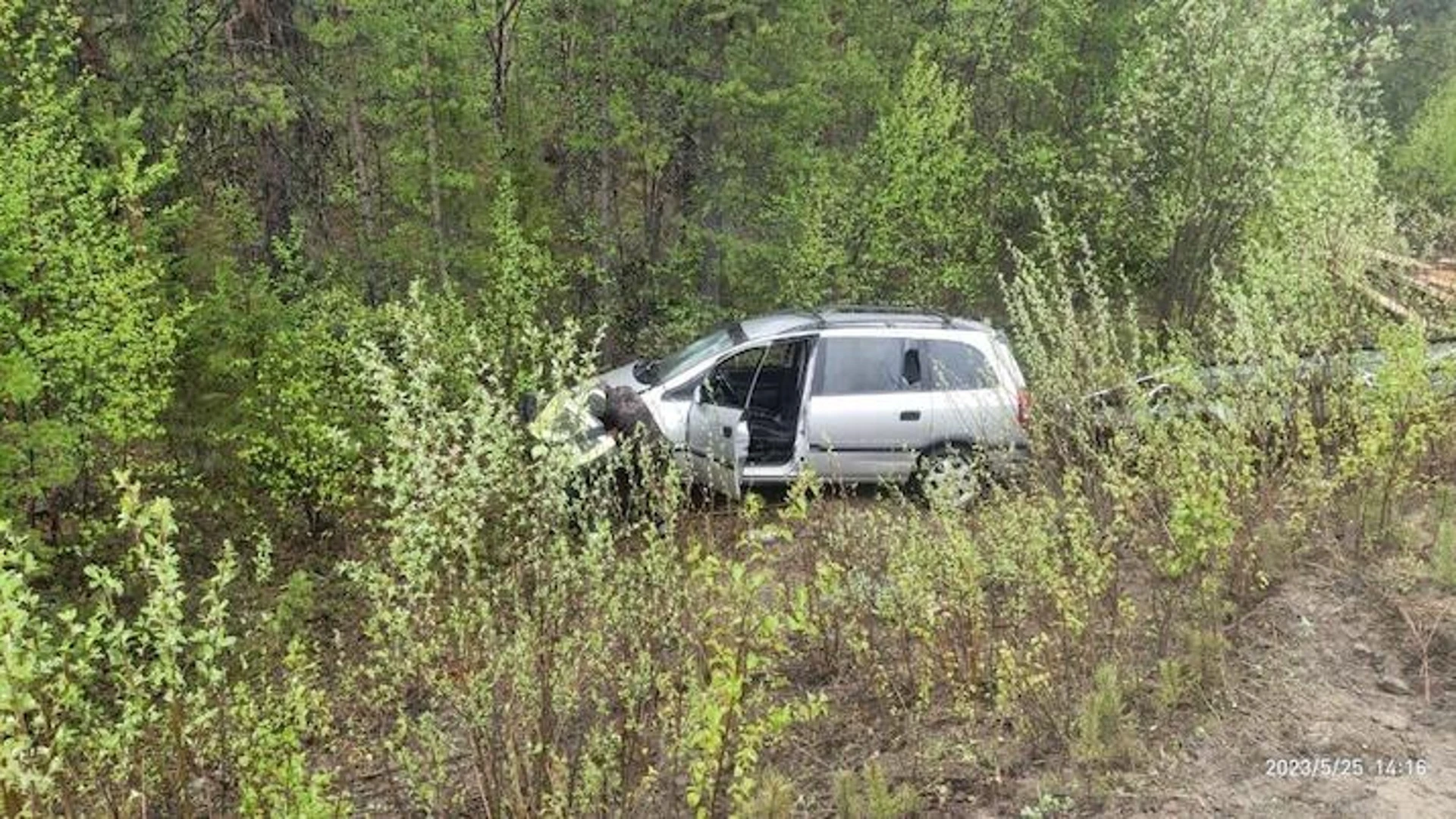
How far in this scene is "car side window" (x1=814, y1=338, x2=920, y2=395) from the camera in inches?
357

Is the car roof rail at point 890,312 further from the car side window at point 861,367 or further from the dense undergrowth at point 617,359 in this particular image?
the dense undergrowth at point 617,359

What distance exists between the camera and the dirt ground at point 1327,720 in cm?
416

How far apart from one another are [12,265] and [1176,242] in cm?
1344

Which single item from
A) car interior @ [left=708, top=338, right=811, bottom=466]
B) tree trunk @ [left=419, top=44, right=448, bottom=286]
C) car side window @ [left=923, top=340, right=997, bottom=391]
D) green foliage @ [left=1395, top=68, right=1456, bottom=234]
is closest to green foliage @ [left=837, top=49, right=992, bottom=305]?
car interior @ [left=708, top=338, right=811, bottom=466]

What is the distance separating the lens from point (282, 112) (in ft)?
31.9

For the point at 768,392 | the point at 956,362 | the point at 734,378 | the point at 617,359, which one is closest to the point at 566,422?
the point at 734,378

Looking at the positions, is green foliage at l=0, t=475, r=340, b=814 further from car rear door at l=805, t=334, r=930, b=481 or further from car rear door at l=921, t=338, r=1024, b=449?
car rear door at l=921, t=338, r=1024, b=449

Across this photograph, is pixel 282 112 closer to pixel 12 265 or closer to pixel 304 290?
pixel 304 290

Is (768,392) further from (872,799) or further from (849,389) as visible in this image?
(872,799)

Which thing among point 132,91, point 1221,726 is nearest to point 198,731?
point 1221,726

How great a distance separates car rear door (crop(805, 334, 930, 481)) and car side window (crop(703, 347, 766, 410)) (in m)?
0.66

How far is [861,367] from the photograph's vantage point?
9133mm

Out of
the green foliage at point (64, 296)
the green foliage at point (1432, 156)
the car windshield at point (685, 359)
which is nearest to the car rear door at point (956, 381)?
the car windshield at point (685, 359)

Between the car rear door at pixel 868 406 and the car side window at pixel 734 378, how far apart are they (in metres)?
0.66
